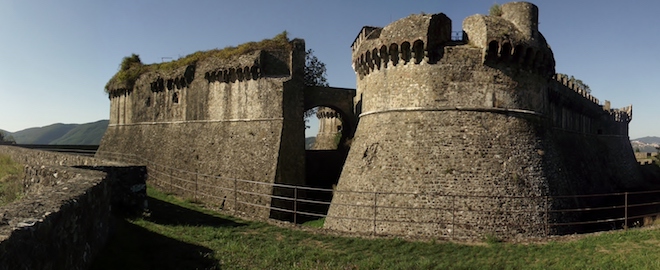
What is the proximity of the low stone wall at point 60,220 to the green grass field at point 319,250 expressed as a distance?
0.67 metres

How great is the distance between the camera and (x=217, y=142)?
22.9m

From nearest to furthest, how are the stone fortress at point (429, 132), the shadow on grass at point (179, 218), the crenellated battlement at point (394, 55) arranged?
the shadow on grass at point (179, 218), the stone fortress at point (429, 132), the crenellated battlement at point (394, 55)

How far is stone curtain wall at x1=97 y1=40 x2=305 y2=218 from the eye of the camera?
20094 millimetres

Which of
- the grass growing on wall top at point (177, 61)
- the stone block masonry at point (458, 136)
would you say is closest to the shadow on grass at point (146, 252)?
the stone block masonry at point (458, 136)

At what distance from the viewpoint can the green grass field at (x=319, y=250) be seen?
8.34m

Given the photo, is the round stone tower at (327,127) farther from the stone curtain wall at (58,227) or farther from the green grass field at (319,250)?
the stone curtain wall at (58,227)

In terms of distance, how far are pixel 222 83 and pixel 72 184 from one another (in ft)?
54.3

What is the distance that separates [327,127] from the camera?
3703 cm

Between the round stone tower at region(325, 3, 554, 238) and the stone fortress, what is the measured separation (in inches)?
1.6

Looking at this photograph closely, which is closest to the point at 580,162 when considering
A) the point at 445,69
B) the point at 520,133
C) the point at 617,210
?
the point at 617,210

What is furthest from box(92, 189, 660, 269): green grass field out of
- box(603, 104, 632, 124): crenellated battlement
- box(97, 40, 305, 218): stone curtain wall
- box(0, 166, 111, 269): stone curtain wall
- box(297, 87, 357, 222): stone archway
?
box(603, 104, 632, 124): crenellated battlement

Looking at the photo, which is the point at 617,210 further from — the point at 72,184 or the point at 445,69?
the point at 72,184

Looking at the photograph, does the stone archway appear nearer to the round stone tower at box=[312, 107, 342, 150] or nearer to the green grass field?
the round stone tower at box=[312, 107, 342, 150]

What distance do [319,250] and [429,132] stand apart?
708cm
